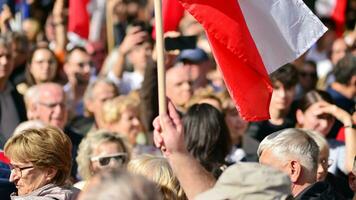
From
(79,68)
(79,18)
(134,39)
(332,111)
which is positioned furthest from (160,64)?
(79,18)

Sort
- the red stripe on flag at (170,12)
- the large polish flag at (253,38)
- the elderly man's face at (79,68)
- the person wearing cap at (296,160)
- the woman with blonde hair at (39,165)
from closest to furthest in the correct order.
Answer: the woman with blonde hair at (39,165)
the person wearing cap at (296,160)
the large polish flag at (253,38)
the red stripe on flag at (170,12)
the elderly man's face at (79,68)

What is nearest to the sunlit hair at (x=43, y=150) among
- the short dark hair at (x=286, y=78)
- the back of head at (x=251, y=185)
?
the back of head at (x=251, y=185)

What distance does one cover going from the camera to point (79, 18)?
1241cm

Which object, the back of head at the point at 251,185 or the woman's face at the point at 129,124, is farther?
the woman's face at the point at 129,124

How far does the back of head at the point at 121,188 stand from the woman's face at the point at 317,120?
5.17 m

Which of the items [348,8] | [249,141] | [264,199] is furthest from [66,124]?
[348,8]

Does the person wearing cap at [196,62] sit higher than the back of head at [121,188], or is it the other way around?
the back of head at [121,188]

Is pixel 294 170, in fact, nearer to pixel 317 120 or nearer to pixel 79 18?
pixel 317 120

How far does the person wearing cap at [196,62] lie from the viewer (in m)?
11.0

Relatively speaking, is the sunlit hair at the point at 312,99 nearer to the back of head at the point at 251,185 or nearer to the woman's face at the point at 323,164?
the woman's face at the point at 323,164

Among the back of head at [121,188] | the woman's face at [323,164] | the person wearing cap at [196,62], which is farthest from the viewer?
the person wearing cap at [196,62]

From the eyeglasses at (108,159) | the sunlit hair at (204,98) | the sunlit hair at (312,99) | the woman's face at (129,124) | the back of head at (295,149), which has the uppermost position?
the back of head at (295,149)

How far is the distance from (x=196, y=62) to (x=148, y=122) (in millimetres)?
1438

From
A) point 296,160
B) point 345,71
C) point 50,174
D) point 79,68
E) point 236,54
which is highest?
point 236,54
